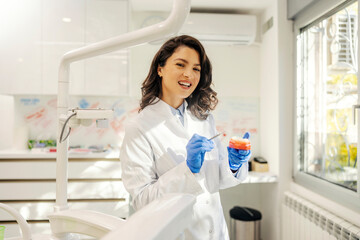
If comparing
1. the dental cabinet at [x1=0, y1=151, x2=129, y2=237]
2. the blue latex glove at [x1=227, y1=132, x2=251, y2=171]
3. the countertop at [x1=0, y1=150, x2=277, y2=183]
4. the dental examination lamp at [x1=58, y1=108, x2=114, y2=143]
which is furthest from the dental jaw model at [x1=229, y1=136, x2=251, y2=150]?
the dental cabinet at [x1=0, y1=151, x2=129, y2=237]

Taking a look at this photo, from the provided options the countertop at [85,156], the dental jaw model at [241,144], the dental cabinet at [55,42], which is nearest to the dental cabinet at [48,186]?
the countertop at [85,156]

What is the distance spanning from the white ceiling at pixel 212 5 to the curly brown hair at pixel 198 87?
162 centimetres

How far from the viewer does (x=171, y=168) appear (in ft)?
3.88

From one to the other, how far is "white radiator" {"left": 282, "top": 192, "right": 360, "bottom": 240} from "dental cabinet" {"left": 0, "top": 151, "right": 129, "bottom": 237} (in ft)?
4.61

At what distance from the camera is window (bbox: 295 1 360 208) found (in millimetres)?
1828

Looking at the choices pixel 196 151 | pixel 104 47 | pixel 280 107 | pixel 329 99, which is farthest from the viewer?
pixel 280 107

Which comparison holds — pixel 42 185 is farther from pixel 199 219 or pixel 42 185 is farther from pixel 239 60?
pixel 239 60

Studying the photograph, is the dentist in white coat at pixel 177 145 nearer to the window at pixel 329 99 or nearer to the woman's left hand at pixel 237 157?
the woman's left hand at pixel 237 157

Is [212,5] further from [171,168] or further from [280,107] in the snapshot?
[171,168]

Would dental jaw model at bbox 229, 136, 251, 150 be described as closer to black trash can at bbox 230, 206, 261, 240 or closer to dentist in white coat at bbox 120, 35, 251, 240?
dentist in white coat at bbox 120, 35, 251, 240

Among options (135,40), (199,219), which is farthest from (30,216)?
(135,40)

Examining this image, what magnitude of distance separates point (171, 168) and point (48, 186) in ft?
5.52

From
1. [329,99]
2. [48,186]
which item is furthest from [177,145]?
[48,186]

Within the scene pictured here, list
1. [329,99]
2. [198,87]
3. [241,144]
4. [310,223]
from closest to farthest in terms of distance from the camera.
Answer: [241,144] → [198,87] → [310,223] → [329,99]
